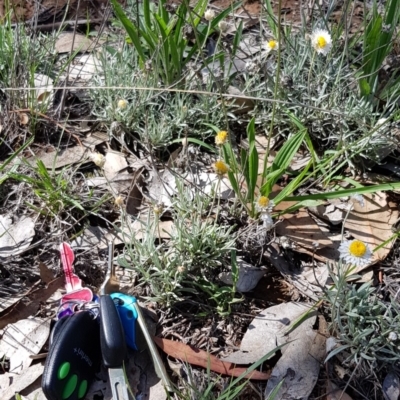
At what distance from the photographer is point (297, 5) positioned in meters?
3.04

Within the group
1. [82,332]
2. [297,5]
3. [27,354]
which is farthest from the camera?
[297,5]

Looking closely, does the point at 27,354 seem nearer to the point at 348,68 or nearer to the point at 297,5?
the point at 348,68

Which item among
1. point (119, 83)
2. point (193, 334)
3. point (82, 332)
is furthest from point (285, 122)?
point (82, 332)

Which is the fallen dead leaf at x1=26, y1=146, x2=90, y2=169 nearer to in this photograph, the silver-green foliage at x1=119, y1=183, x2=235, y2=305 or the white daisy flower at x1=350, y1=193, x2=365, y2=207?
the silver-green foliage at x1=119, y1=183, x2=235, y2=305

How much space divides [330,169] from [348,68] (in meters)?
0.50

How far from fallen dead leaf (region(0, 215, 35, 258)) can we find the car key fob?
42cm

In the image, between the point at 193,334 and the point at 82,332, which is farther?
the point at 193,334

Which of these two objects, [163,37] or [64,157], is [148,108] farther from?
[64,157]

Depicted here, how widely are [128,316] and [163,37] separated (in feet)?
3.77

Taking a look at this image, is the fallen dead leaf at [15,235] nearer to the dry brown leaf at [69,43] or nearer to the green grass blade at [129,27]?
the green grass blade at [129,27]

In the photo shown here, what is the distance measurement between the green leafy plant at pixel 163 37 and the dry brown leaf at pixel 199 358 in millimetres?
1117

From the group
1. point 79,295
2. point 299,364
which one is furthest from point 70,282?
point 299,364

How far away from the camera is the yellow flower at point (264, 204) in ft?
6.38

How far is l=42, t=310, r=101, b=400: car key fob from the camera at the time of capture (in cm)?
162
